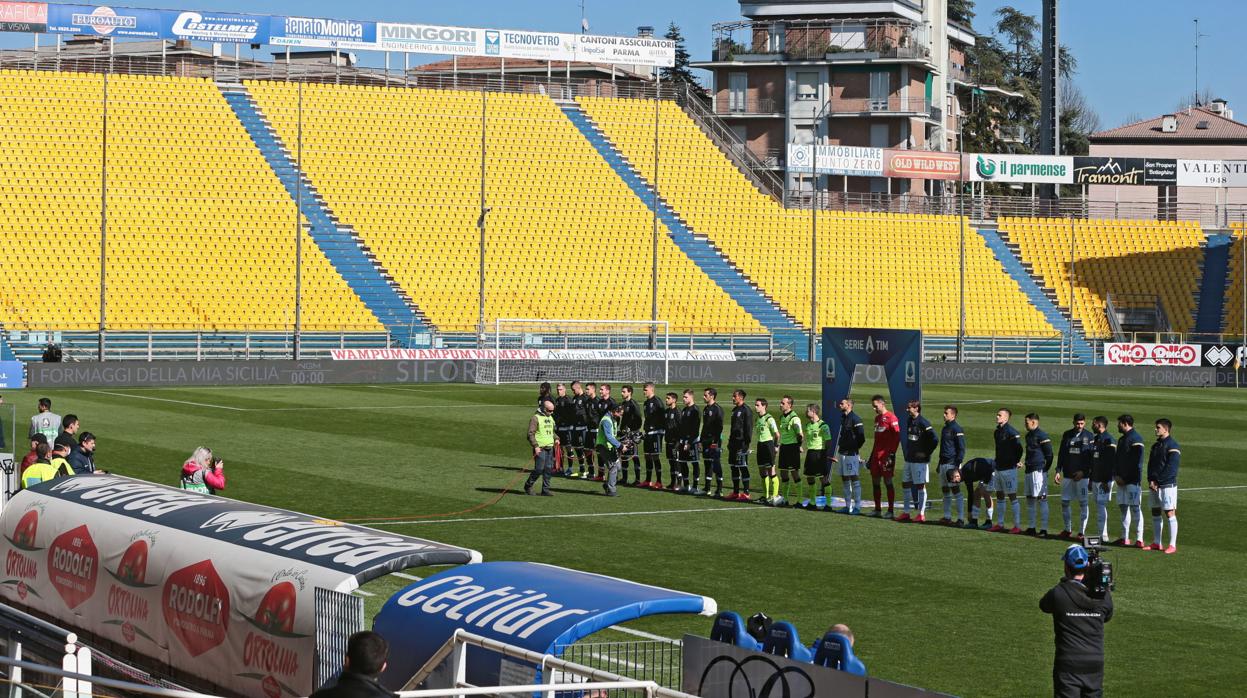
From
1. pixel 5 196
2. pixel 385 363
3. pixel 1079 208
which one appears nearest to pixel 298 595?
pixel 385 363

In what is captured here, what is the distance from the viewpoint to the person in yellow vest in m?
19.3

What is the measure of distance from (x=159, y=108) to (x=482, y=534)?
156 ft

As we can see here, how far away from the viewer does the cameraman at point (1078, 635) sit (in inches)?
444

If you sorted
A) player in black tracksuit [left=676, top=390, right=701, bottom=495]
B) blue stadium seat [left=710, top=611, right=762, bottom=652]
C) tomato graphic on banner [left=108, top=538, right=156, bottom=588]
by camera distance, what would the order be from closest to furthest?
blue stadium seat [left=710, top=611, right=762, bottom=652]
tomato graphic on banner [left=108, top=538, right=156, bottom=588]
player in black tracksuit [left=676, top=390, right=701, bottom=495]

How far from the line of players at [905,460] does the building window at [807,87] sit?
2346 inches

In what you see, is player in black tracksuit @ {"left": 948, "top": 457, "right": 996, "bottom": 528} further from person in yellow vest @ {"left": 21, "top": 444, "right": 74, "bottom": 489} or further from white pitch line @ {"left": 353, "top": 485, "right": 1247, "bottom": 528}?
person in yellow vest @ {"left": 21, "top": 444, "right": 74, "bottom": 489}

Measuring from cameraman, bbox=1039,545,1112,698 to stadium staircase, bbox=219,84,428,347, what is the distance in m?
46.7

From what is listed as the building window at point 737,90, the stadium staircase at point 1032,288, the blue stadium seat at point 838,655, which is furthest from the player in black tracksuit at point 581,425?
the building window at point 737,90

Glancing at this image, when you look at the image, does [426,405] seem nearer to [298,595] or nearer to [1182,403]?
Answer: [1182,403]

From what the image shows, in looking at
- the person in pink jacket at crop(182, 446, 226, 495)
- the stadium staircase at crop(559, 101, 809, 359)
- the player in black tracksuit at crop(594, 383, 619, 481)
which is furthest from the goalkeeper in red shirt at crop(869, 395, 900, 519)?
the stadium staircase at crop(559, 101, 809, 359)

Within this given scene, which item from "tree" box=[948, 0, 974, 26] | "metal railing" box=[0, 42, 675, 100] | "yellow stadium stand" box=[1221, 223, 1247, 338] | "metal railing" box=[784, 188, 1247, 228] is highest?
"tree" box=[948, 0, 974, 26]

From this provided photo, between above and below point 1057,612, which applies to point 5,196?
above

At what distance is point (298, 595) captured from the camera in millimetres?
12125

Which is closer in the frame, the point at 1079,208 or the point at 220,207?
the point at 220,207
